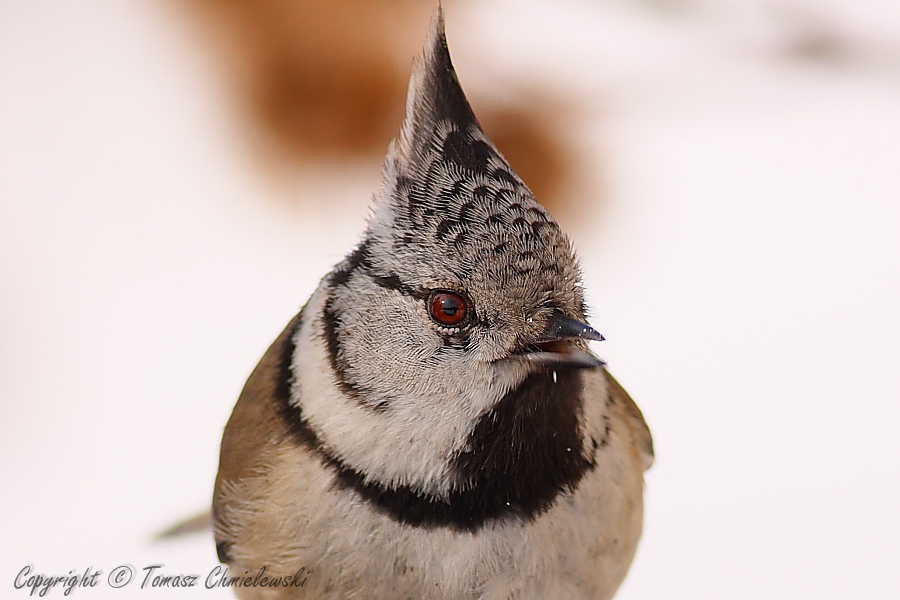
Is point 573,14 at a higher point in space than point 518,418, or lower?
higher

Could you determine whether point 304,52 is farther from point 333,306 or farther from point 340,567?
point 340,567

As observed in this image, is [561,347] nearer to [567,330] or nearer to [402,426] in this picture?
[567,330]

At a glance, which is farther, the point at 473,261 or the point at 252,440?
the point at 252,440

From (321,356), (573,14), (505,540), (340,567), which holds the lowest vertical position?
(340,567)

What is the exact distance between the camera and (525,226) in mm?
1164

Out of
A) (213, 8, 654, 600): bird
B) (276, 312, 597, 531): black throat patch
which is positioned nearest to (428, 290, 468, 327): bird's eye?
(213, 8, 654, 600): bird

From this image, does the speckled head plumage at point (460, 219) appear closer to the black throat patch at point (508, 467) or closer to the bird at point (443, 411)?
the bird at point (443, 411)

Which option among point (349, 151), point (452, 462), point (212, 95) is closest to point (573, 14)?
point (349, 151)

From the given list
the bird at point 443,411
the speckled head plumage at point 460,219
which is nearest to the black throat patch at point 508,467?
the bird at point 443,411

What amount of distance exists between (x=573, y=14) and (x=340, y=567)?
53.7 inches

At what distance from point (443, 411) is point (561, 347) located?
160 mm

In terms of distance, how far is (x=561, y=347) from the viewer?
1.17 meters

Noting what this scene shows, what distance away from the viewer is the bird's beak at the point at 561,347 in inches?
43.9

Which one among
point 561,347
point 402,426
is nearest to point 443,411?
point 402,426
